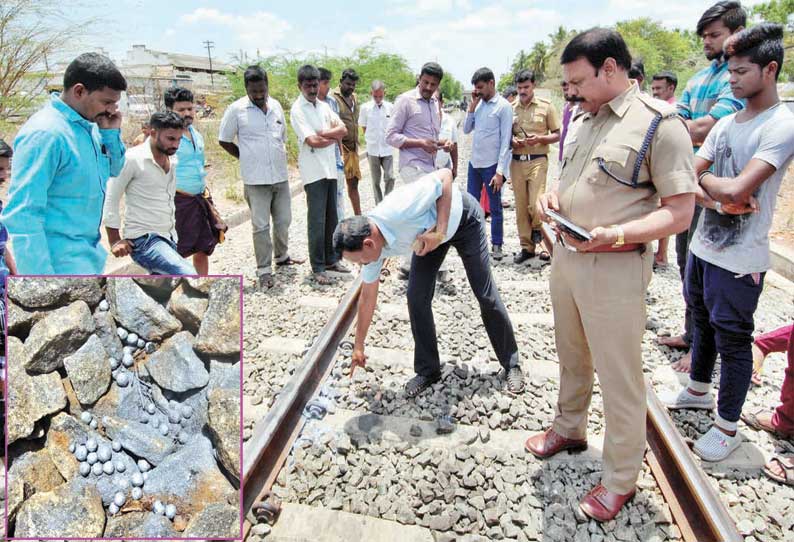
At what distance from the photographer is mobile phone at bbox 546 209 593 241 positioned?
81.8 inches

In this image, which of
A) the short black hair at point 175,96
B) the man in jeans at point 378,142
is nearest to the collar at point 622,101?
the short black hair at point 175,96

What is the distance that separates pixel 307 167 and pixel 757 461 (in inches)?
178

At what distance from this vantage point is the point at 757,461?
2.73 metres

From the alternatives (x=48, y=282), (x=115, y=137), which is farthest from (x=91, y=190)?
(x=48, y=282)

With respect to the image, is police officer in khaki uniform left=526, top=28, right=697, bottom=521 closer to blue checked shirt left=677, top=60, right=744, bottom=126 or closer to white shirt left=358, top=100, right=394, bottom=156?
blue checked shirt left=677, top=60, right=744, bottom=126

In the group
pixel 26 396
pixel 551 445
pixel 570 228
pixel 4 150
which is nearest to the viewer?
pixel 26 396

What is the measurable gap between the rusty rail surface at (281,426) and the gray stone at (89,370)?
0.97m

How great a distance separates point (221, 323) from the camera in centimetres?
182

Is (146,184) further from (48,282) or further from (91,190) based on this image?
(48,282)

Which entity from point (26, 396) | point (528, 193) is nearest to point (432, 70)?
point (528, 193)

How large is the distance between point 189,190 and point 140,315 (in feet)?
10.3

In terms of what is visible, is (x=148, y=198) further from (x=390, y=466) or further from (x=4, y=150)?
(x=390, y=466)

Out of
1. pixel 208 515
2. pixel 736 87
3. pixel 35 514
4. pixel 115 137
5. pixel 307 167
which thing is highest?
pixel 736 87

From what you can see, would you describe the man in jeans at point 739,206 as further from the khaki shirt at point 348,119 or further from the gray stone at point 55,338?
the khaki shirt at point 348,119
